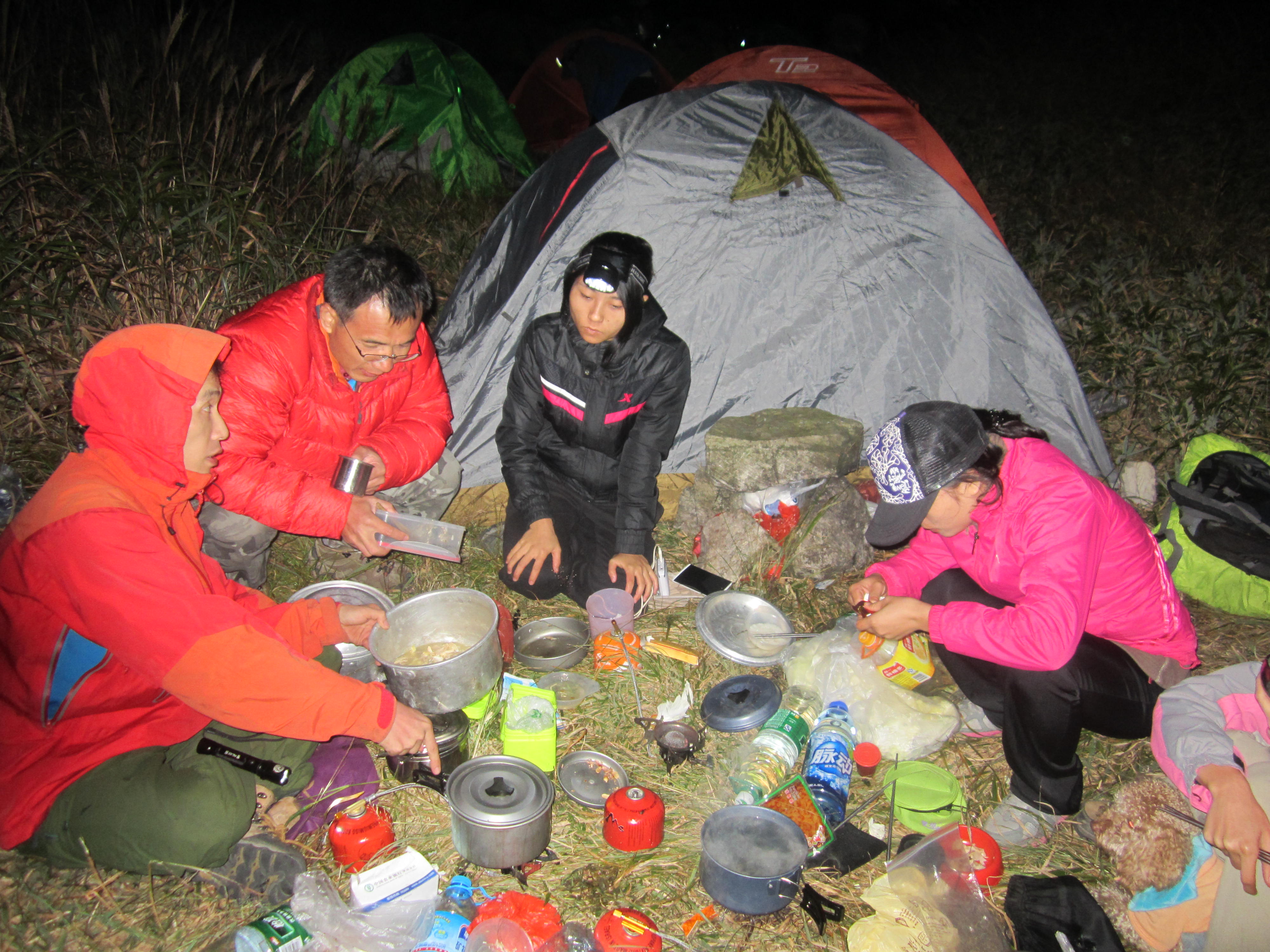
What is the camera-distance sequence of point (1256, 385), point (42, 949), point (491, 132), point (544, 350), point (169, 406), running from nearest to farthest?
point (169, 406), point (42, 949), point (544, 350), point (1256, 385), point (491, 132)

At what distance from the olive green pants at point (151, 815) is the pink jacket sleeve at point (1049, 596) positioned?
2056 millimetres

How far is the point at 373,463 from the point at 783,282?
2.06 m

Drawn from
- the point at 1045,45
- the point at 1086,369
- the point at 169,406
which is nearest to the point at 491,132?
the point at 1086,369

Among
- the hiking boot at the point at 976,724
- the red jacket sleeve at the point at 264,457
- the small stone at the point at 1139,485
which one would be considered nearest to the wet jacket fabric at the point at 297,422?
the red jacket sleeve at the point at 264,457

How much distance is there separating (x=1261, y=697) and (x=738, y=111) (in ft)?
9.44

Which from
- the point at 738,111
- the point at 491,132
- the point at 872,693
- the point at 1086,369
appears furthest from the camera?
the point at 491,132

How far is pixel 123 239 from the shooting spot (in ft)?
11.9

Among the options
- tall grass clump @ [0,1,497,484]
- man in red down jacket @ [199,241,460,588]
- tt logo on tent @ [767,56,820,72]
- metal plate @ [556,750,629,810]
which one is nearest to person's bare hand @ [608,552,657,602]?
metal plate @ [556,750,629,810]

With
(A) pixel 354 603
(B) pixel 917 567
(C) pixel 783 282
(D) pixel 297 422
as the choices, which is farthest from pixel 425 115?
(B) pixel 917 567

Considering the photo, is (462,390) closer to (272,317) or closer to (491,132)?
(272,317)

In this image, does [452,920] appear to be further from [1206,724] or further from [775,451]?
[775,451]

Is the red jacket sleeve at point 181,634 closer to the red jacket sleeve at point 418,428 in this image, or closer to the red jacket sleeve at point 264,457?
the red jacket sleeve at point 264,457

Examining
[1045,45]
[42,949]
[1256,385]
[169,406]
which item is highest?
[1045,45]

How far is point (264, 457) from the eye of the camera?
2.67 m
